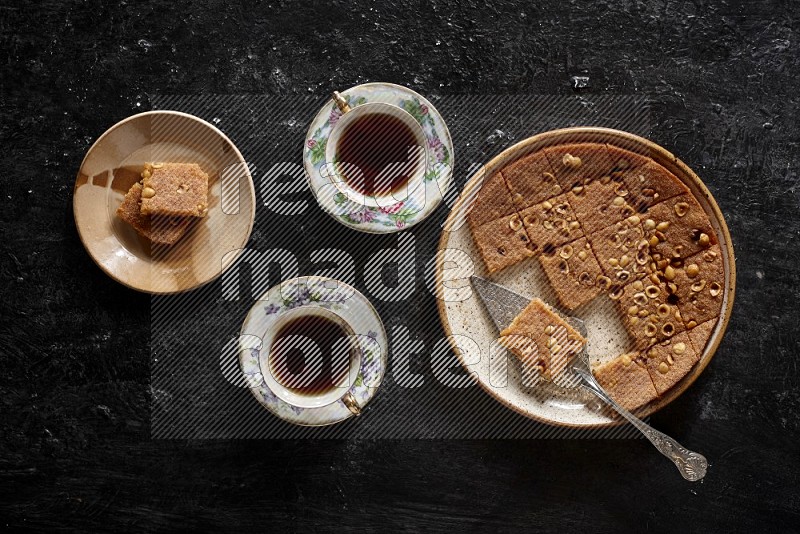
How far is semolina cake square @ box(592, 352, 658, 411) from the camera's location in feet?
6.86

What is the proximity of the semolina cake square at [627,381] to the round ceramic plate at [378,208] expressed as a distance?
0.74 m

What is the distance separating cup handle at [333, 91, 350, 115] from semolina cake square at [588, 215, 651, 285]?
0.84 m

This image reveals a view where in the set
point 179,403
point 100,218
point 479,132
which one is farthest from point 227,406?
point 479,132

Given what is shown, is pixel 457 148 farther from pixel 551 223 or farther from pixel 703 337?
pixel 703 337

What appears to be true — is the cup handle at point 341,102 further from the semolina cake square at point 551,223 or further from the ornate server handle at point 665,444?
the ornate server handle at point 665,444

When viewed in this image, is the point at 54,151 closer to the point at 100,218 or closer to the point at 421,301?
the point at 100,218

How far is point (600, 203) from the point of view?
6.90 ft

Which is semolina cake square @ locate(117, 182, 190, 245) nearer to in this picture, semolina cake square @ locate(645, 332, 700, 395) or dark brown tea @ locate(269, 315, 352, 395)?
dark brown tea @ locate(269, 315, 352, 395)

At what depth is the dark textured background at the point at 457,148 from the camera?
7.08 ft

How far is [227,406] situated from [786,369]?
1.80 metres

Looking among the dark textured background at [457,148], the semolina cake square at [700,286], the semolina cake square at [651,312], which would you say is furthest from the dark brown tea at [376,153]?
the semolina cake square at [700,286]

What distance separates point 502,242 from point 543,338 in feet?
1.04

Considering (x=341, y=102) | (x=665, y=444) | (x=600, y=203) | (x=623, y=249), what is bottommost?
(x=665, y=444)

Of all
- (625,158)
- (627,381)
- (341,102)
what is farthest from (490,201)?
(627,381)
